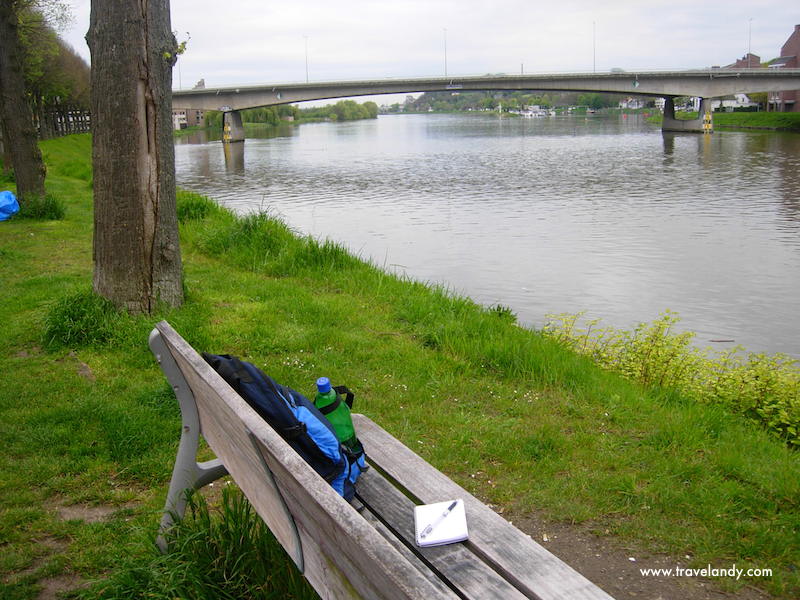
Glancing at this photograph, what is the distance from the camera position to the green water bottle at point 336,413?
318cm

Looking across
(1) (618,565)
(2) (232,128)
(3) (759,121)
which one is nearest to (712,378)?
(1) (618,565)

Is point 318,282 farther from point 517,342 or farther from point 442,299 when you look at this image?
point 517,342

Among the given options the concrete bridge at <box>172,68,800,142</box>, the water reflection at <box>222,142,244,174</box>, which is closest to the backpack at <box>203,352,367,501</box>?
the water reflection at <box>222,142,244,174</box>

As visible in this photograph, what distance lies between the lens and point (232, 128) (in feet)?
211

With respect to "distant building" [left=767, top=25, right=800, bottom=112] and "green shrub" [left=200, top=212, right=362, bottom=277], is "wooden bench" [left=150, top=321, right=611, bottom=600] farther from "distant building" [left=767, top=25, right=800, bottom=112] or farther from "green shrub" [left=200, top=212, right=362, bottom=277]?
"distant building" [left=767, top=25, right=800, bottom=112]

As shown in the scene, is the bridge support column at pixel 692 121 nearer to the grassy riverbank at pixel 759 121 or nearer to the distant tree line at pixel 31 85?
the grassy riverbank at pixel 759 121

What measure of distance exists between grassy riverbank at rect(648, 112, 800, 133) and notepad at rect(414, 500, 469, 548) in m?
61.4

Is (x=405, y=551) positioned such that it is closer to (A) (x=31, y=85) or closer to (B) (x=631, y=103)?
(A) (x=31, y=85)

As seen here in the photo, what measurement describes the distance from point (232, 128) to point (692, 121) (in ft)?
129

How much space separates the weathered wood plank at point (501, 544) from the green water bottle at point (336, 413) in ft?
0.39

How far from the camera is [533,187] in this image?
27.1 metres

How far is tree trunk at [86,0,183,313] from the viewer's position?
562 centimetres

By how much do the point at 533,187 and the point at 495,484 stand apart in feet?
78.9

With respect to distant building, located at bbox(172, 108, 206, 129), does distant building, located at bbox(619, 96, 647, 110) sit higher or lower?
higher
